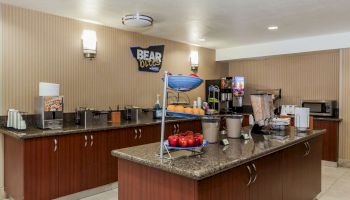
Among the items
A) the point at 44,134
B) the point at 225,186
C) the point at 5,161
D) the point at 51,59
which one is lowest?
the point at 5,161

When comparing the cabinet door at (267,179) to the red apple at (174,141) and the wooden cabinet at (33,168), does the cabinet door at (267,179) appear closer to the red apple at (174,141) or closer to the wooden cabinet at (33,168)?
the red apple at (174,141)

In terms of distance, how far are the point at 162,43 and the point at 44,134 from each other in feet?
9.88

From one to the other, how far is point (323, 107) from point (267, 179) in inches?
144

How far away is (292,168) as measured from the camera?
2.73 metres

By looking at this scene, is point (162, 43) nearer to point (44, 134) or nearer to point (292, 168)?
point (44, 134)

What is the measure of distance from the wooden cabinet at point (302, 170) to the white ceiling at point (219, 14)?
1726 millimetres

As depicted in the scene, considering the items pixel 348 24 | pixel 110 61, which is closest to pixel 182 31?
pixel 110 61

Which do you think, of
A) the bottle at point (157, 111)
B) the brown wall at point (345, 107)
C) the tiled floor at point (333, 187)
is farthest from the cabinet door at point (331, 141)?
the bottle at point (157, 111)

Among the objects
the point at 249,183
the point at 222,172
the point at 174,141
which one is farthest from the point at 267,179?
the point at 174,141

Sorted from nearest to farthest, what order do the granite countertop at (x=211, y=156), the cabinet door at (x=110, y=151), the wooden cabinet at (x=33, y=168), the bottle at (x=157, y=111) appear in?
1. the granite countertop at (x=211, y=156)
2. the wooden cabinet at (x=33, y=168)
3. the cabinet door at (x=110, y=151)
4. the bottle at (x=157, y=111)

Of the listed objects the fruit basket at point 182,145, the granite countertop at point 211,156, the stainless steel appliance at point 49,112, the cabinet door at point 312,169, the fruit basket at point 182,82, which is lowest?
the cabinet door at point 312,169

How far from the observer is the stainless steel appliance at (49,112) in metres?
3.27

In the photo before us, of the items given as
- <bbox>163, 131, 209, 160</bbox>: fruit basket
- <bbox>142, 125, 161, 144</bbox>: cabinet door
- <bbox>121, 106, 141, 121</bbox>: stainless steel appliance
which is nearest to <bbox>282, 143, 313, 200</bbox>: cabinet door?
<bbox>163, 131, 209, 160</bbox>: fruit basket

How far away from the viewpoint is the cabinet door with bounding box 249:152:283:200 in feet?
7.05
